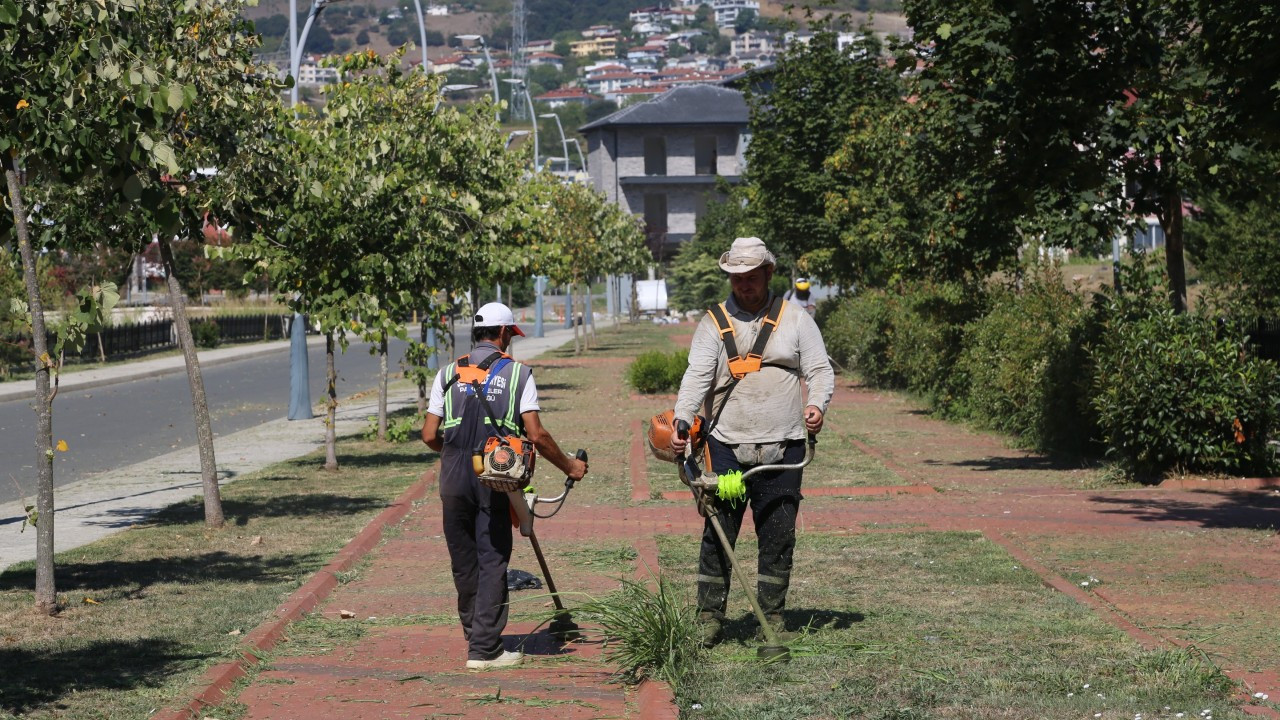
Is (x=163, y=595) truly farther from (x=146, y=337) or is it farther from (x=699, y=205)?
(x=699, y=205)

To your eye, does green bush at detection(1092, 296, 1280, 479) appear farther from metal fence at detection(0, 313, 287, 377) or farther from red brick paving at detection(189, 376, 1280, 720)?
metal fence at detection(0, 313, 287, 377)

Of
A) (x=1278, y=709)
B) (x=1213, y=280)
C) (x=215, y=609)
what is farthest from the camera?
(x=1213, y=280)

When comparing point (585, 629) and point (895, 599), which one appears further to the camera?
point (895, 599)

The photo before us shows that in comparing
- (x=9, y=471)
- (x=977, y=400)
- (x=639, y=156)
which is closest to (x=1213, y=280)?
(x=977, y=400)

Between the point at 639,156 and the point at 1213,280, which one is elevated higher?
the point at 639,156

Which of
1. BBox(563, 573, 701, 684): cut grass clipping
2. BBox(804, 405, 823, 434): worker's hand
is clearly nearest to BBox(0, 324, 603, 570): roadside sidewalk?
BBox(563, 573, 701, 684): cut grass clipping

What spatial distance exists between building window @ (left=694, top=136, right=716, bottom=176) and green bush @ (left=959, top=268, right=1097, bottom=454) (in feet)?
235

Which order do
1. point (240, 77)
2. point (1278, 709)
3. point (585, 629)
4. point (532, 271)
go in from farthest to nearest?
point (532, 271), point (240, 77), point (585, 629), point (1278, 709)

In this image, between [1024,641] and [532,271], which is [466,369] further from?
[532,271]

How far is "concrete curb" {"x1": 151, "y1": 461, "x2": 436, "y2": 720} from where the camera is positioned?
657 centimetres

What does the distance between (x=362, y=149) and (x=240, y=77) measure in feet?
13.6

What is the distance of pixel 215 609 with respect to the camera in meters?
8.55

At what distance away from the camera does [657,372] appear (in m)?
26.8

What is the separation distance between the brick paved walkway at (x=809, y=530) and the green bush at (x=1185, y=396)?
35cm
